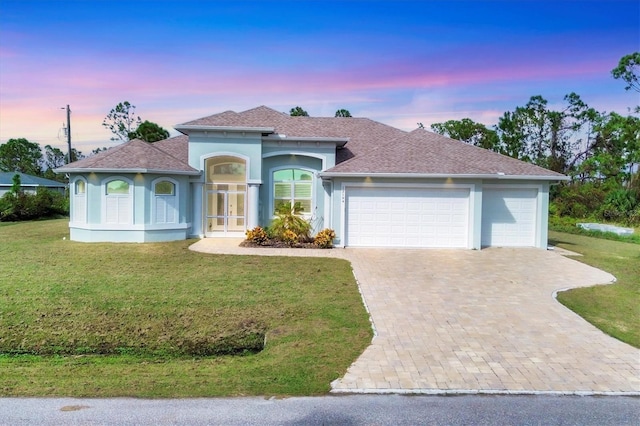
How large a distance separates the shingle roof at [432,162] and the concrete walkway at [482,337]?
174 inches

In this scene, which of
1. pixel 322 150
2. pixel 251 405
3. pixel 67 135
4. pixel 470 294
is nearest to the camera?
pixel 251 405

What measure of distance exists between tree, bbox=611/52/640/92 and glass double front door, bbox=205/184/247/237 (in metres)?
31.6

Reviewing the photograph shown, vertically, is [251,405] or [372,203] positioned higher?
[372,203]

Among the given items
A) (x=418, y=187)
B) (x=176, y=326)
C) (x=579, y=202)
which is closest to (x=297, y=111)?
(x=579, y=202)

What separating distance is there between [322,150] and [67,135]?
27.0 meters

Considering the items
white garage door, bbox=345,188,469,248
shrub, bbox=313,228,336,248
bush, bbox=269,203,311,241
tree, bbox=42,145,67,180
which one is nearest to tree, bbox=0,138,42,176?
tree, bbox=42,145,67,180

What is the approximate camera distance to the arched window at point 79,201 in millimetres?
17156

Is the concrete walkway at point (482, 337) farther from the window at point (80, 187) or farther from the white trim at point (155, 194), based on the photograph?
the window at point (80, 187)

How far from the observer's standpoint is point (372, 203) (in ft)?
53.8

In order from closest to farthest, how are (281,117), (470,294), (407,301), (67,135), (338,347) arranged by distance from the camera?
(338,347) < (407,301) < (470,294) < (281,117) < (67,135)

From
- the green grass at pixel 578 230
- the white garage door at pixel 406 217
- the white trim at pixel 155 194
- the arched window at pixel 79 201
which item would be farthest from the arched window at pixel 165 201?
the green grass at pixel 578 230

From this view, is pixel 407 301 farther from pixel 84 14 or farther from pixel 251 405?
pixel 84 14

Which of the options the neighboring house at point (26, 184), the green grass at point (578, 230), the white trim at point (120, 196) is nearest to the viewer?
the white trim at point (120, 196)

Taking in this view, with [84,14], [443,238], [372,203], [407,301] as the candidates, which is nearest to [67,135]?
[84,14]
